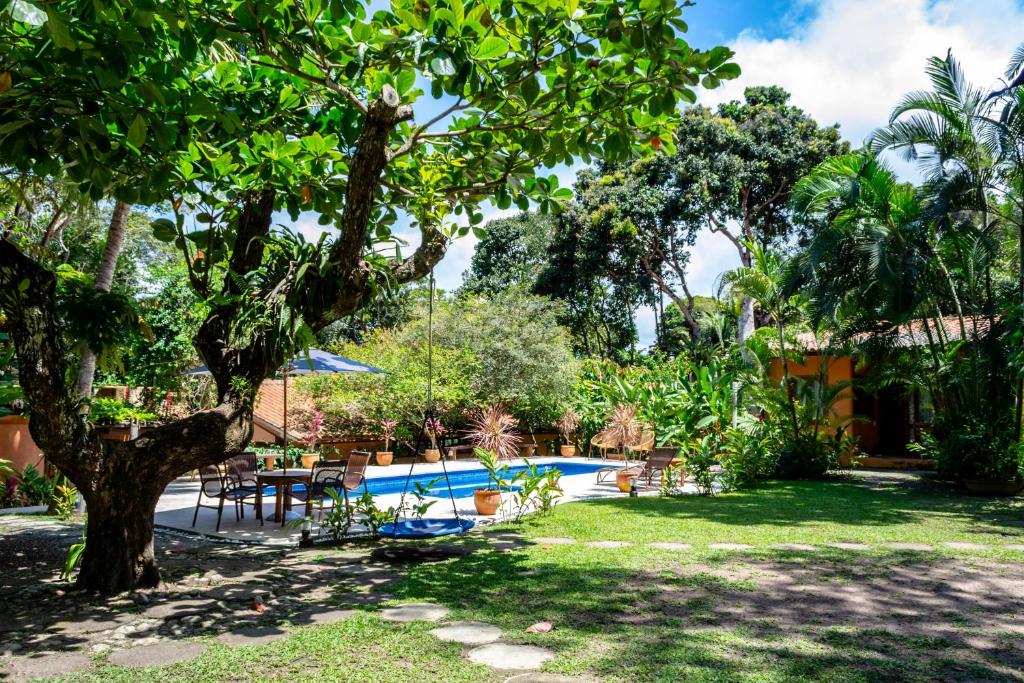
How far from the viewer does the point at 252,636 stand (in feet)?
14.8

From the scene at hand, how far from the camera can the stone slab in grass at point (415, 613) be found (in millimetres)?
4859

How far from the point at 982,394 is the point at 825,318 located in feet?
9.83

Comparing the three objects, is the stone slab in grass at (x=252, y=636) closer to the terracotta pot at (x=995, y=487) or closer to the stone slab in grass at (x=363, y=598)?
the stone slab in grass at (x=363, y=598)

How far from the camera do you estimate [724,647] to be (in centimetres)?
423

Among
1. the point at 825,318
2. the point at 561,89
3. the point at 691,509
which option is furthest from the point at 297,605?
the point at 825,318

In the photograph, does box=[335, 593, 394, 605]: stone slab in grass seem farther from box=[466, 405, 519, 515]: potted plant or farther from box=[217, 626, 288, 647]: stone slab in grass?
box=[466, 405, 519, 515]: potted plant

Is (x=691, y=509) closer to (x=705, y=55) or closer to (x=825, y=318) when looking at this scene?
(x=825, y=318)

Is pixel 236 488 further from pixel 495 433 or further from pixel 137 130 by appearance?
pixel 495 433

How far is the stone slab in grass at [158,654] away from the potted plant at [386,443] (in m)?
14.3

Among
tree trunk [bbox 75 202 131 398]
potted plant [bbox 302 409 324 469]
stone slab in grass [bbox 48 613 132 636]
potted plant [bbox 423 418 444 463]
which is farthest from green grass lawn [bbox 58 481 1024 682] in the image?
potted plant [bbox 423 418 444 463]

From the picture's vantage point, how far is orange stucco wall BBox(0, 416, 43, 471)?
36.7 feet

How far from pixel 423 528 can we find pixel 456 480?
333 inches

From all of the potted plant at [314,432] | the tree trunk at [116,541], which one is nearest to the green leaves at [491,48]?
the tree trunk at [116,541]

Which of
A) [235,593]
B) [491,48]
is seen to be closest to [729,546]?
[235,593]
